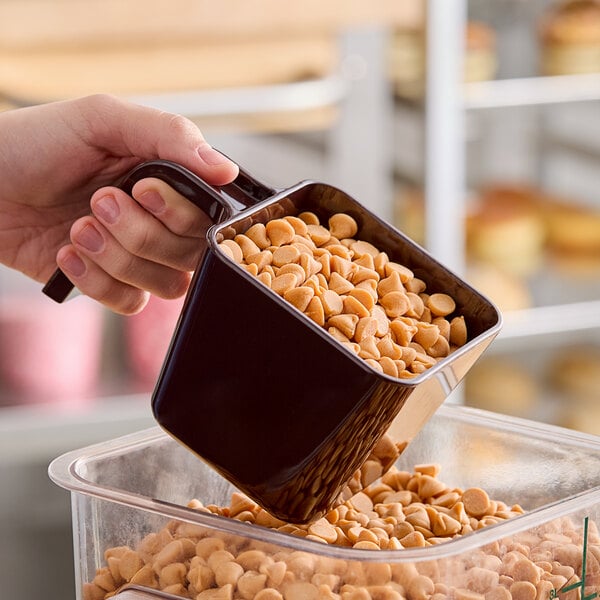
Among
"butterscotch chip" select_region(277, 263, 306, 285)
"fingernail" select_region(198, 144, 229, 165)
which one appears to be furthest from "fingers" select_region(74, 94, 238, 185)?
"butterscotch chip" select_region(277, 263, 306, 285)

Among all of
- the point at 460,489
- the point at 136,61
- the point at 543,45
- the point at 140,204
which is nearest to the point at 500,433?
the point at 460,489

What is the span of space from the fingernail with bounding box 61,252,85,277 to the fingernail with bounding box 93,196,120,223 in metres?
0.07

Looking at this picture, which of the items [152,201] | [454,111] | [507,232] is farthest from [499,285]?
[152,201]

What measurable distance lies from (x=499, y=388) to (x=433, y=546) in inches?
71.1

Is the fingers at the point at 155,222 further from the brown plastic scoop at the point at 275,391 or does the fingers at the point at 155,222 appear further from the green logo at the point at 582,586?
the green logo at the point at 582,586

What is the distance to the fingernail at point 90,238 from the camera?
2.70ft

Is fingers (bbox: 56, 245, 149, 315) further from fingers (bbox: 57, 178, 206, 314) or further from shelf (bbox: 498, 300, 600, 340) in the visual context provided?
shelf (bbox: 498, 300, 600, 340)

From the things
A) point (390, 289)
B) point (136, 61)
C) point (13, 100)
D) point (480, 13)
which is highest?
point (480, 13)

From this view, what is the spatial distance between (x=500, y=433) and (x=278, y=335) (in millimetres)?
227

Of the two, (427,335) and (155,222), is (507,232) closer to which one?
(155,222)

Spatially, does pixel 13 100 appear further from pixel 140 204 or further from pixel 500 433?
pixel 500 433

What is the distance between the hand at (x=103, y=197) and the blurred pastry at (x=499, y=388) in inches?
56.4

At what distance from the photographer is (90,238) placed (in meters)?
0.82

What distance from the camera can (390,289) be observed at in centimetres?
64
